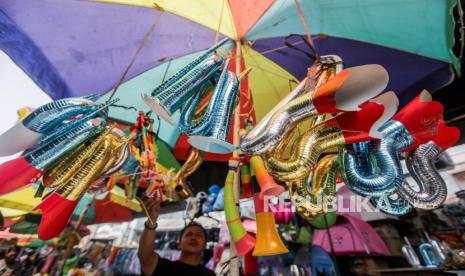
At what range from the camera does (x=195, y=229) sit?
1606 millimetres

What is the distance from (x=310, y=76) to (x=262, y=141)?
36cm

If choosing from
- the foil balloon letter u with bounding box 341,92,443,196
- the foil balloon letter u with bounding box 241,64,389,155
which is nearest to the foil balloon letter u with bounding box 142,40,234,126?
the foil balloon letter u with bounding box 241,64,389,155

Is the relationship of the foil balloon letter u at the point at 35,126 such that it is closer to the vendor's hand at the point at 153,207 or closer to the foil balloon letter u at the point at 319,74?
the vendor's hand at the point at 153,207

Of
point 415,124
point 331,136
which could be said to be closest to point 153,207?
point 331,136

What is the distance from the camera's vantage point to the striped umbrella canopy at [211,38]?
124cm

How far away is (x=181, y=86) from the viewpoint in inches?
27.9

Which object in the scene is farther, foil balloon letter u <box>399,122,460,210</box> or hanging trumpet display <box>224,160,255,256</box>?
foil balloon letter u <box>399,122,460,210</box>

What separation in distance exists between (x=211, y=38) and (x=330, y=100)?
132 centimetres

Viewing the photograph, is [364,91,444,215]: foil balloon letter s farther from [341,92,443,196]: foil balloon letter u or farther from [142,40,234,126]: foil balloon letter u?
[142,40,234,126]: foil balloon letter u

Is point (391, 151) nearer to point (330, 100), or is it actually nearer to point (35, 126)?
point (330, 100)

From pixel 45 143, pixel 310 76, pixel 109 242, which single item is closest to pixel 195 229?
pixel 45 143

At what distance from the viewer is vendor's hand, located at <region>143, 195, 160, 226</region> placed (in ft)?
3.67

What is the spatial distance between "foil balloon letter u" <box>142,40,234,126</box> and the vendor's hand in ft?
2.12

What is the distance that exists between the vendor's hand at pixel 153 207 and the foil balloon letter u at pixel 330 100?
729 millimetres
